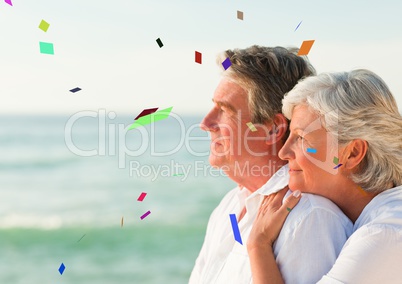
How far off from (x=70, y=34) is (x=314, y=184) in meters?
19.7

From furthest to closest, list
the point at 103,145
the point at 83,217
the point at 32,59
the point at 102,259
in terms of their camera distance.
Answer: the point at 103,145 < the point at 32,59 < the point at 83,217 < the point at 102,259

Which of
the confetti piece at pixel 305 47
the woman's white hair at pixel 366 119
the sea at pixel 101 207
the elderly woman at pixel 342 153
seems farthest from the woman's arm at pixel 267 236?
the sea at pixel 101 207

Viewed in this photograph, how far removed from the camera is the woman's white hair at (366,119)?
2.65m

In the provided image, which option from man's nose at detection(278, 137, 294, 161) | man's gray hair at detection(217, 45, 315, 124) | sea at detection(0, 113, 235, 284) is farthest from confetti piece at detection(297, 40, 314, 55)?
sea at detection(0, 113, 235, 284)

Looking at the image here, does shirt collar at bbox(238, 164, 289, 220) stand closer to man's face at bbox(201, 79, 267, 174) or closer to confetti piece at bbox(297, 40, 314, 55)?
man's face at bbox(201, 79, 267, 174)

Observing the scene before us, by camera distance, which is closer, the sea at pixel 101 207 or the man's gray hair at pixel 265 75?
the man's gray hair at pixel 265 75

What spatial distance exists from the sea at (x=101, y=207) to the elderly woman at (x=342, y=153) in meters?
3.32

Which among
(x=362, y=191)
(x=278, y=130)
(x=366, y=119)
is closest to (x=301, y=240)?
(x=362, y=191)

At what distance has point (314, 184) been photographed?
276 cm

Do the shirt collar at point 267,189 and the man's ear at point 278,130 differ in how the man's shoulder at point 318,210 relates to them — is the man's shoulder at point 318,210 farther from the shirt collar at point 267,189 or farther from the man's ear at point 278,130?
the man's ear at point 278,130

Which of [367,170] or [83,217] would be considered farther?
[83,217]

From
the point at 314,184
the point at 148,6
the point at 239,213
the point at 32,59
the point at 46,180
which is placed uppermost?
the point at 314,184

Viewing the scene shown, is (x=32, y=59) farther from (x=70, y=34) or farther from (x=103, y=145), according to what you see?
(x=103, y=145)

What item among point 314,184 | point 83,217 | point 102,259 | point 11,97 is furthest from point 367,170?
point 11,97
